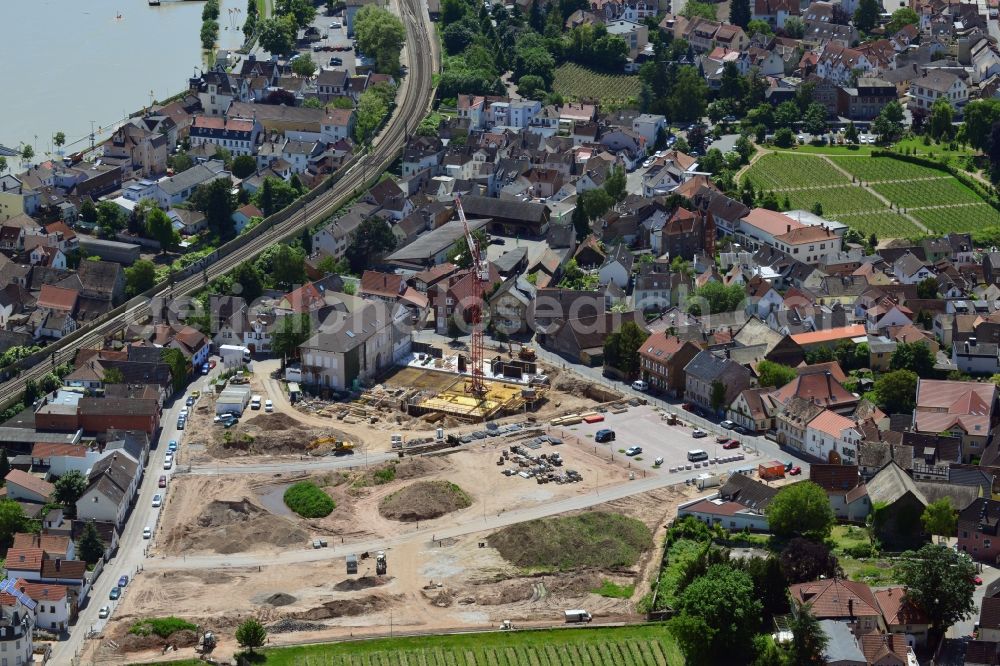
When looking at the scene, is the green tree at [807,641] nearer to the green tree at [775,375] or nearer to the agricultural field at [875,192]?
the green tree at [775,375]

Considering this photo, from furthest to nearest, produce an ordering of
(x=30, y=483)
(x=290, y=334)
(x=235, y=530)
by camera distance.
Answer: (x=290, y=334) → (x=30, y=483) → (x=235, y=530)

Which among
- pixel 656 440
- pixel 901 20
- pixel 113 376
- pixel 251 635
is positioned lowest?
pixel 251 635

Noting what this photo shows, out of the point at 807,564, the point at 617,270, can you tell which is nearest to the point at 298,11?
the point at 617,270

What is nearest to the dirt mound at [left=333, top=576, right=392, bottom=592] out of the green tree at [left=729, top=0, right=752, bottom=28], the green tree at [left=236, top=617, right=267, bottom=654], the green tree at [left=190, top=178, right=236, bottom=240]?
the green tree at [left=236, top=617, right=267, bottom=654]

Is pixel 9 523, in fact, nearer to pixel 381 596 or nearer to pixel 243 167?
pixel 381 596

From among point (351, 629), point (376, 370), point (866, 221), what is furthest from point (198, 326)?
point (866, 221)

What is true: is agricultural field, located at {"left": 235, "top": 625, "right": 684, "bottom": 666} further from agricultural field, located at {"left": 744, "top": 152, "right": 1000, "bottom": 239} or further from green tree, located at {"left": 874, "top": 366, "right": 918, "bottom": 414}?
agricultural field, located at {"left": 744, "top": 152, "right": 1000, "bottom": 239}
